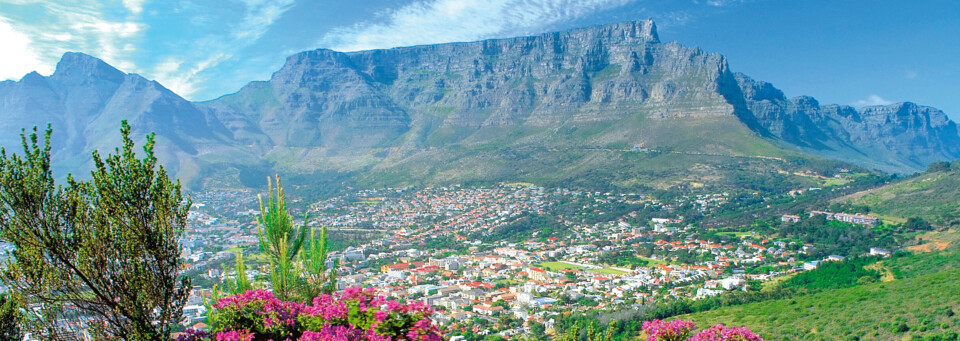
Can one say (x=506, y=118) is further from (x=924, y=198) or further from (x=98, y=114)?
(x=98, y=114)

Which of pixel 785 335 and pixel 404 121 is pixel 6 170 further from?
pixel 404 121

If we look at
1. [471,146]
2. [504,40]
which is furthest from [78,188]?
[504,40]

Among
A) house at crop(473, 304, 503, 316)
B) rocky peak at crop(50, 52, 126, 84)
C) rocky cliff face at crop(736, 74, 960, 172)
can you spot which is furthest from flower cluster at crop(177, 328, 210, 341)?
rocky peak at crop(50, 52, 126, 84)

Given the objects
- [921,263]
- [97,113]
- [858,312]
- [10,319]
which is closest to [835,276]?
[921,263]

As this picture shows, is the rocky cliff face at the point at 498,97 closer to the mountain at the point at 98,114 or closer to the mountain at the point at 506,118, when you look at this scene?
the mountain at the point at 506,118

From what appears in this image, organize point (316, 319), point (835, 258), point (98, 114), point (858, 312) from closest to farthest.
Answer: point (316, 319)
point (858, 312)
point (835, 258)
point (98, 114)
